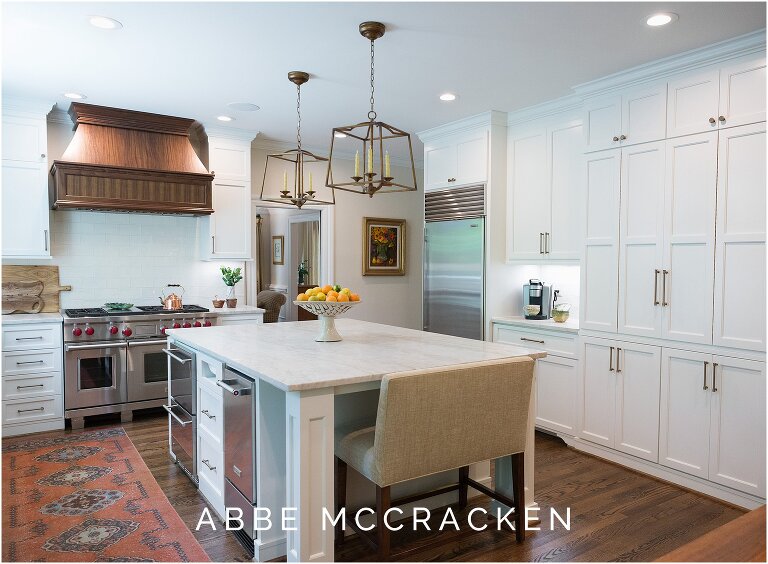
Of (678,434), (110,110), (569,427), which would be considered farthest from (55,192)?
(678,434)

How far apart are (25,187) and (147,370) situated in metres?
1.77

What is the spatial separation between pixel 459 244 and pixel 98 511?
3.42m

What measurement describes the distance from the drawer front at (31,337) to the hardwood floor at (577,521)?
1.30 metres

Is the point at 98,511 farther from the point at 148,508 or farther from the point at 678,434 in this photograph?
the point at 678,434

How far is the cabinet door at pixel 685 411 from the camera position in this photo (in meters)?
3.24

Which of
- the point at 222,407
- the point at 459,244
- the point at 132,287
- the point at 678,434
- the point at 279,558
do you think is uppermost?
the point at 459,244

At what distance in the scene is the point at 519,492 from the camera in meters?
2.61

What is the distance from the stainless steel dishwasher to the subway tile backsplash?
9.63 ft

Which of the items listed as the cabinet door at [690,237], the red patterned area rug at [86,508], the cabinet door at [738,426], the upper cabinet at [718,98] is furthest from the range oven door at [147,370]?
the upper cabinet at [718,98]

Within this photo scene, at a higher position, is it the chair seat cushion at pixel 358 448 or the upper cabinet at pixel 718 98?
the upper cabinet at pixel 718 98

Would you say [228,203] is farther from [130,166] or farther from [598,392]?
[598,392]

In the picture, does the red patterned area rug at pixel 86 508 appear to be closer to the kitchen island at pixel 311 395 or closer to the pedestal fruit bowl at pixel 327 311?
the kitchen island at pixel 311 395

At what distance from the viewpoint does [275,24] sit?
295 centimetres

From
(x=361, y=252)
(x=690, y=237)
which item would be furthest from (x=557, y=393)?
(x=361, y=252)
